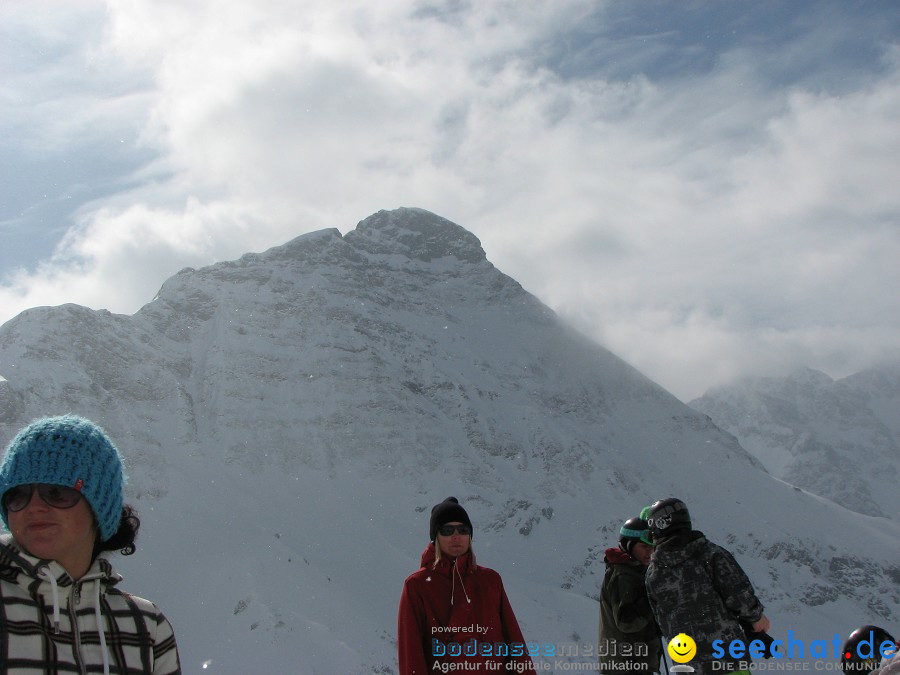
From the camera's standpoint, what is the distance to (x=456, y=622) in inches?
206

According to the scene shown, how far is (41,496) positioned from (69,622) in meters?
0.48

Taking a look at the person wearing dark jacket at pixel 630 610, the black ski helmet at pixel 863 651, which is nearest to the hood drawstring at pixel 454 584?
the person wearing dark jacket at pixel 630 610

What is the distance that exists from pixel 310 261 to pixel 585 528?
249 ft

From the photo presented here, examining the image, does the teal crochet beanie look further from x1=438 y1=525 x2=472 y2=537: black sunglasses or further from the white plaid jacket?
x1=438 y1=525 x2=472 y2=537: black sunglasses

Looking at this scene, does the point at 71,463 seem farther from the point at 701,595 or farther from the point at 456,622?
the point at 701,595

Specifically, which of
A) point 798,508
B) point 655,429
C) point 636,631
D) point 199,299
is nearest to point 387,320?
point 199,299

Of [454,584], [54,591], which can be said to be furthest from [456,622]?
[54,591]

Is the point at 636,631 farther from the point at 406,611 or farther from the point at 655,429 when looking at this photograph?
the point at 655,429

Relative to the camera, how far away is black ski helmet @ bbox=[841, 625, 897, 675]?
424 centimetres

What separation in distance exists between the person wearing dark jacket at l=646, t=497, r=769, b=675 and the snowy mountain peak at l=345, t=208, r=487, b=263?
16641 cm

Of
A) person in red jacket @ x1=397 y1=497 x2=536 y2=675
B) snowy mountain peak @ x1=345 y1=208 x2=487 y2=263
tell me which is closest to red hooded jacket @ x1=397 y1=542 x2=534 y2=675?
person in red jacket @ x1=397 y1=497 x2=536 y2=675

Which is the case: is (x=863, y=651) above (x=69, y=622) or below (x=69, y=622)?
below

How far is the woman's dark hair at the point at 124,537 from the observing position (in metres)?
2.97

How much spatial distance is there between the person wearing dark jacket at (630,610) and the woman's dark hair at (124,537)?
4552mm
